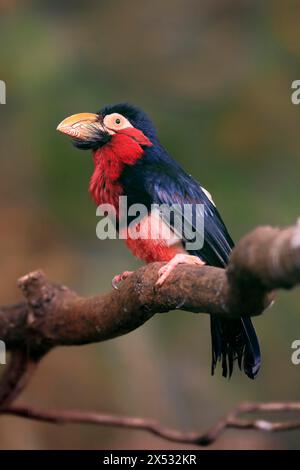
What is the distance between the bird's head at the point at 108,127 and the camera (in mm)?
2625

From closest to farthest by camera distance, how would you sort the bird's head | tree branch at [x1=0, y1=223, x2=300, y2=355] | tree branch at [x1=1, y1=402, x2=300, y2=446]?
1. tree branch at [x1=0, y1=223, x2=300, y2=355]
2. tree branch at [x1=1, y1=402, x2=300, y2=446]
3. the bird's head

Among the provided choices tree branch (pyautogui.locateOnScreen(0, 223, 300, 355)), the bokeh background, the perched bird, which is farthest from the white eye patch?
the bokeh background

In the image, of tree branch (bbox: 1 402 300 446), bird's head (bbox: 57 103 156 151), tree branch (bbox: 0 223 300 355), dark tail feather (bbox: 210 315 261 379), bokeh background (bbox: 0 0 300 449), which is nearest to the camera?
tree branch (bbox: 0 223 300 355)

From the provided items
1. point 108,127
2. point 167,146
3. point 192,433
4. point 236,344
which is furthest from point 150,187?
point 167,146

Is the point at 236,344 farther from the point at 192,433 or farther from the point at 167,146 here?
the point at 167,146

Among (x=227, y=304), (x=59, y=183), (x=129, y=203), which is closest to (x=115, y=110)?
(x=129, y=203)

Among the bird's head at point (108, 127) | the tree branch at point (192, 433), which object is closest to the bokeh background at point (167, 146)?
the bird's head at point (108, 127)

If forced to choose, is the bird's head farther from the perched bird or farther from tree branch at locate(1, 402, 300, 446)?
tree branch at locate(1, 402, 300, 446)

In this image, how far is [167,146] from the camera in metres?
4.80

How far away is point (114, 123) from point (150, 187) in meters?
0.26

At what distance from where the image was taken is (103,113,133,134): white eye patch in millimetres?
2650

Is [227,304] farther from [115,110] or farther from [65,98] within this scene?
[65,98]

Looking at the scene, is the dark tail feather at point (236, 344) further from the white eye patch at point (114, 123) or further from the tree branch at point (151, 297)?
the white eye patch at point (114, 123)

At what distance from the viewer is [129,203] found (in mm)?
2506
